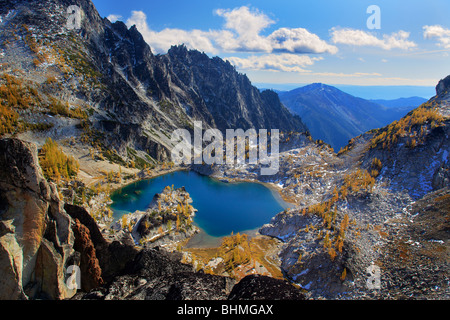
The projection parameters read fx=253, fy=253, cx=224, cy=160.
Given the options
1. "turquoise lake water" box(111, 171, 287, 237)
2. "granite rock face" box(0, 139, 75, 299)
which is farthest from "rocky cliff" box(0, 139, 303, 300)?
"turquoise lake water" box(111, 171, 287, 237)

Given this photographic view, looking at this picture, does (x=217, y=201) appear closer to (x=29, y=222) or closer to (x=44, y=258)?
(x=44, y=258)

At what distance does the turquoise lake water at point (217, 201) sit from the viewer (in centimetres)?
9312

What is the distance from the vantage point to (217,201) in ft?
387

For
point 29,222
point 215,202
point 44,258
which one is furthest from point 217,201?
point 29,222

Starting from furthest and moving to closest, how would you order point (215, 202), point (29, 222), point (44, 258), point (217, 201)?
point (217, 201), point (215, 202), point (44, 258), point (29, 222)

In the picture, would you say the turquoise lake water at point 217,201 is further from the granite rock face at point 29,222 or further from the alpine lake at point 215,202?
the granite rock face at point 29,222

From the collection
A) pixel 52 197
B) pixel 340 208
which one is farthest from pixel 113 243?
pixel 340 208

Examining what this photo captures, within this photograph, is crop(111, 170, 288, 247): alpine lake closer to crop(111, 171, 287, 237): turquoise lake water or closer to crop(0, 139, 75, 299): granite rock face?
crop(111, 171, 287, 237): turquoise lake water

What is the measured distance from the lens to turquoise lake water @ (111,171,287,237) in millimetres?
93125

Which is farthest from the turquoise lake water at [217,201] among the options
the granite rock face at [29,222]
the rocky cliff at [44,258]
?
the granite rock face at [29,222]

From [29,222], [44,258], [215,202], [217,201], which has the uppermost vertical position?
[29,222]

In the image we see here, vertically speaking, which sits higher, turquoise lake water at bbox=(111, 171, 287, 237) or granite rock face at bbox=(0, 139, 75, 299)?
granite rock face at bbox=(0, 139, 75, 299)

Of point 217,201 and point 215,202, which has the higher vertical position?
point 217,201
